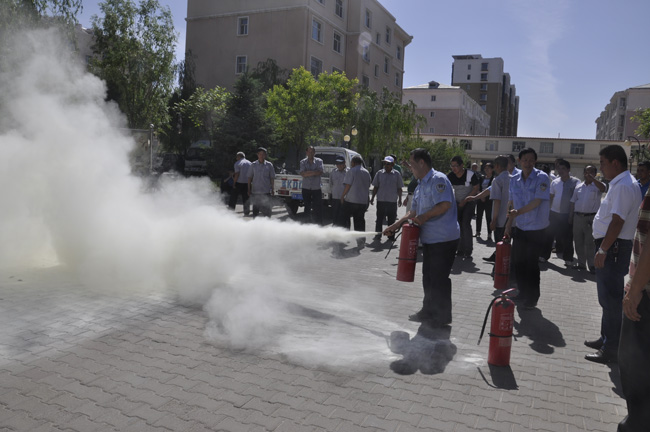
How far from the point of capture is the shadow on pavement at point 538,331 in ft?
16.7

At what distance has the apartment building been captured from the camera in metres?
76.2

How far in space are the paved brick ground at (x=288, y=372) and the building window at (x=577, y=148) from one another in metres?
79.8

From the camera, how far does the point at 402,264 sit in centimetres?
550

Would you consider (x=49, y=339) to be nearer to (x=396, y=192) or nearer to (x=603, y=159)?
(x=603, y=159)

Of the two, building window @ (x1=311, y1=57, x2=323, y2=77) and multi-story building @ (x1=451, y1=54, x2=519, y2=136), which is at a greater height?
multi-story building @ (x1=451, y1=54, x2=519, y2=136)

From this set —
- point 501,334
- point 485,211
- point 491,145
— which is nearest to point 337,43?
point 485,211

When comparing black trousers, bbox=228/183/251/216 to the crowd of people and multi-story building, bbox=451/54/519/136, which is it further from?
multi-story building, bbox=451/54/519/136

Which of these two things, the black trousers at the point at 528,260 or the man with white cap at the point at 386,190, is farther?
the man with white cap at the point at 386,190

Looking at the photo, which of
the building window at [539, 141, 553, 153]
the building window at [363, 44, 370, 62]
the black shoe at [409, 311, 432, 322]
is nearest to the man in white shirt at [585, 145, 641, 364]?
the black shoe at [409, 311, 432, 322]

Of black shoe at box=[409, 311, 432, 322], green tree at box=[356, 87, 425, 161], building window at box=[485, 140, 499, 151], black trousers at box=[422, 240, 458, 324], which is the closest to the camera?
black trousers at box=[422, 240, 458, 324]

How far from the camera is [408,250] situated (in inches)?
214

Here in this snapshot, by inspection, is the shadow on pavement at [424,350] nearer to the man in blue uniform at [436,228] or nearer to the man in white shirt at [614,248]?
the man in blue uniform at [436,228]

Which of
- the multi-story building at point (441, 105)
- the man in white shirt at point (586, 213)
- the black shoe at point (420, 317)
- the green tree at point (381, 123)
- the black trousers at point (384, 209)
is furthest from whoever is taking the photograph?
the multi-story building at point (441, 105)

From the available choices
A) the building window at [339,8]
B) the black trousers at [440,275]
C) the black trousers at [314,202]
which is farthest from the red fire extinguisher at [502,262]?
the building window at [339,8]
